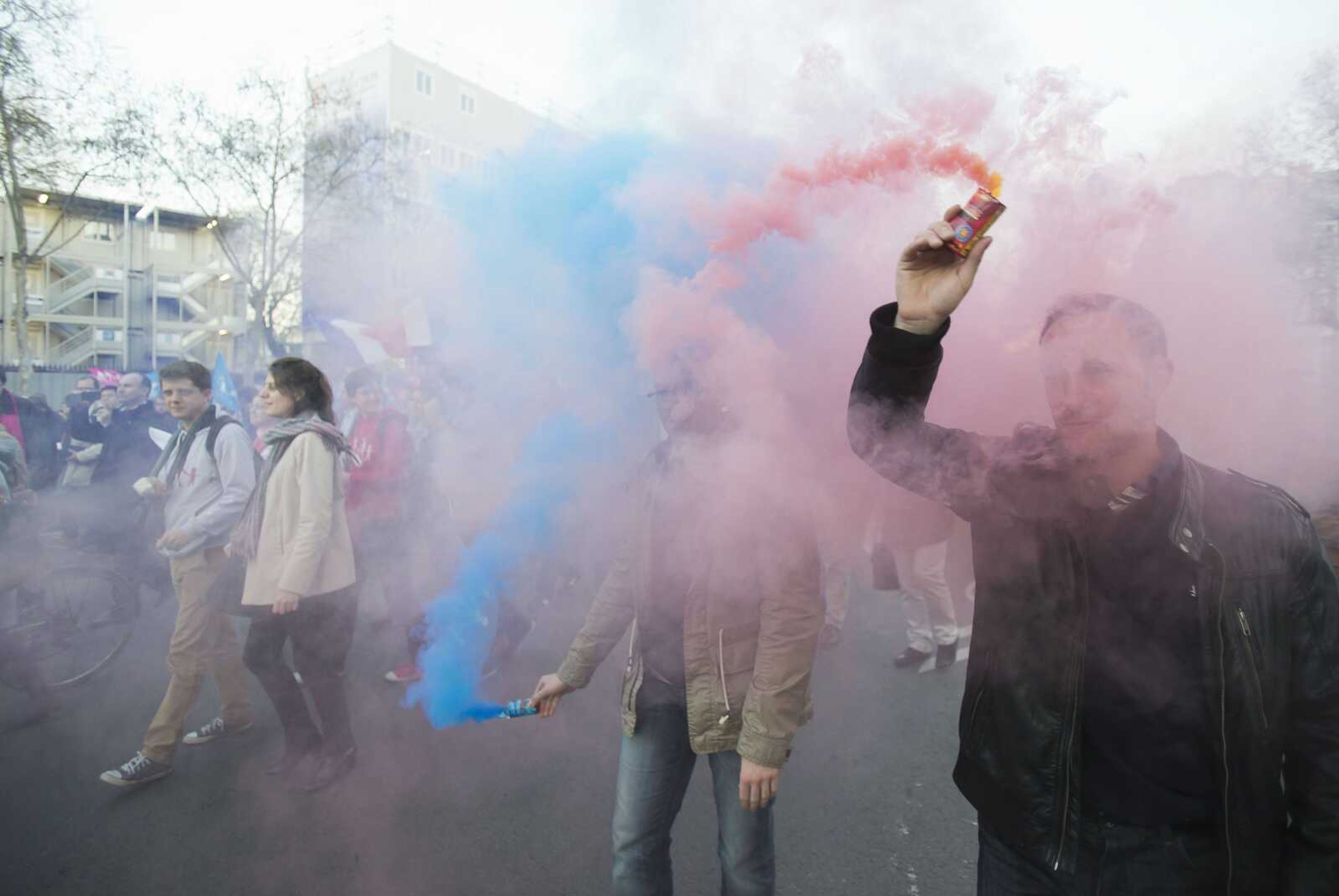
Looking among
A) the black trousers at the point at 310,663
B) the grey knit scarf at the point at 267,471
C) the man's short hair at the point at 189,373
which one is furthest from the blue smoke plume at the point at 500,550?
the man's short hair at the point at 189,373

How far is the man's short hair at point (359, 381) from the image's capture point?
4613mm

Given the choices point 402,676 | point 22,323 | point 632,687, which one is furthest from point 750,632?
point 22,323

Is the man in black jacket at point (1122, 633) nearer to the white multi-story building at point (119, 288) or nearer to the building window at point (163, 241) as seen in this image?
the white multi-story building at point (119, 288)

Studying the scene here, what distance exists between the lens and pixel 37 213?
27.0 feet

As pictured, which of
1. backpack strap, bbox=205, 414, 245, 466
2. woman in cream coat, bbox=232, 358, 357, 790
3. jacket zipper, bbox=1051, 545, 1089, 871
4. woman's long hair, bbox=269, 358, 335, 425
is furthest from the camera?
backpack strap, bbox=205, 414, 245, 466

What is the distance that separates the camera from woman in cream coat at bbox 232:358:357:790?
3176 millimetres

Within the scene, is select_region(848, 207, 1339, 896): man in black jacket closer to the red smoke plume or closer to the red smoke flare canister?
the red smoke flare canister

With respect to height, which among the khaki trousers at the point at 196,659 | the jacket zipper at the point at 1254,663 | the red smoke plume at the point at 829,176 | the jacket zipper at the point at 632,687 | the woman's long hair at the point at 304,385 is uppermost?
the red smoke plume at the point at 829,176

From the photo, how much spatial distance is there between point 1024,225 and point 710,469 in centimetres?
97

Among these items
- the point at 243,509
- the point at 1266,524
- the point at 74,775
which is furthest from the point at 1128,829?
the point at 74,775

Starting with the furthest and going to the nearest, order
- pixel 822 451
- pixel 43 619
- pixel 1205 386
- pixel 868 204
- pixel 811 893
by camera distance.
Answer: pixel 43 619, pixel 811 893, pixel 822 451, pixel 868 204, pixel 1205 386

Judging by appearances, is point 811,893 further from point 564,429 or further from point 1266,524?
point 1266,524

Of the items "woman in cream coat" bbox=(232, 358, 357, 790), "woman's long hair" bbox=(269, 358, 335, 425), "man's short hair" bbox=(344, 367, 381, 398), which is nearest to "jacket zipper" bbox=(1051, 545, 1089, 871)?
"woman in cream coat" bbox=(232, 358, 357, 790)

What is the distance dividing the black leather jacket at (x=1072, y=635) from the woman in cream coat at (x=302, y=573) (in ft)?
8.10
